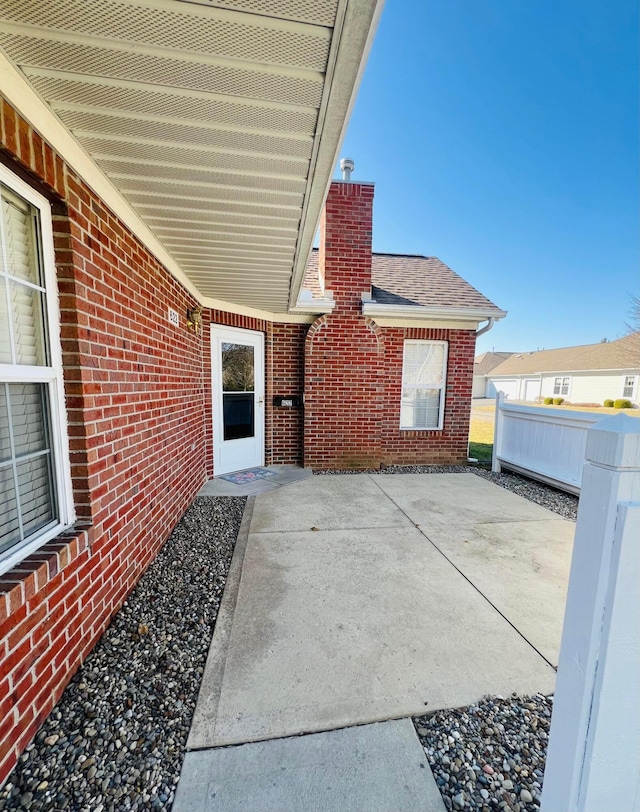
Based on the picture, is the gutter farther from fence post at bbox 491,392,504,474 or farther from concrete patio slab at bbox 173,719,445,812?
concrete patio slab at bbox 173,719,445,812

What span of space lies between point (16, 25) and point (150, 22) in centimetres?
47

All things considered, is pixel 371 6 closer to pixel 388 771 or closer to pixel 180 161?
pixel 180 161

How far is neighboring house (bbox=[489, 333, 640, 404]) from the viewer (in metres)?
23.0

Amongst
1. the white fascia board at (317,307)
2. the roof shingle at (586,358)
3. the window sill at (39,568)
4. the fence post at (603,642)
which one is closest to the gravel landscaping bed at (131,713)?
the window sill at (39,568)

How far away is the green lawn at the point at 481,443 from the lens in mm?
7465

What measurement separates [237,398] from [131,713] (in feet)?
14.3

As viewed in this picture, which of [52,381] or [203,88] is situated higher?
[203,88]

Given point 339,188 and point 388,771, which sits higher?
point 339,188

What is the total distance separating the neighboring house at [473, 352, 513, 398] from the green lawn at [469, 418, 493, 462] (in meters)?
23.7

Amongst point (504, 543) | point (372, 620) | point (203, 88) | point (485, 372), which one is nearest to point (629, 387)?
point (485, 372)

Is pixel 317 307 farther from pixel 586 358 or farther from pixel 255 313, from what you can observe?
pixel 586 358

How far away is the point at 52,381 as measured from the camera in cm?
180

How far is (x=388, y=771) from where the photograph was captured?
52.1 inches

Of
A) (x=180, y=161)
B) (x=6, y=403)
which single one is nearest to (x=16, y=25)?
(x=180, y=161)
